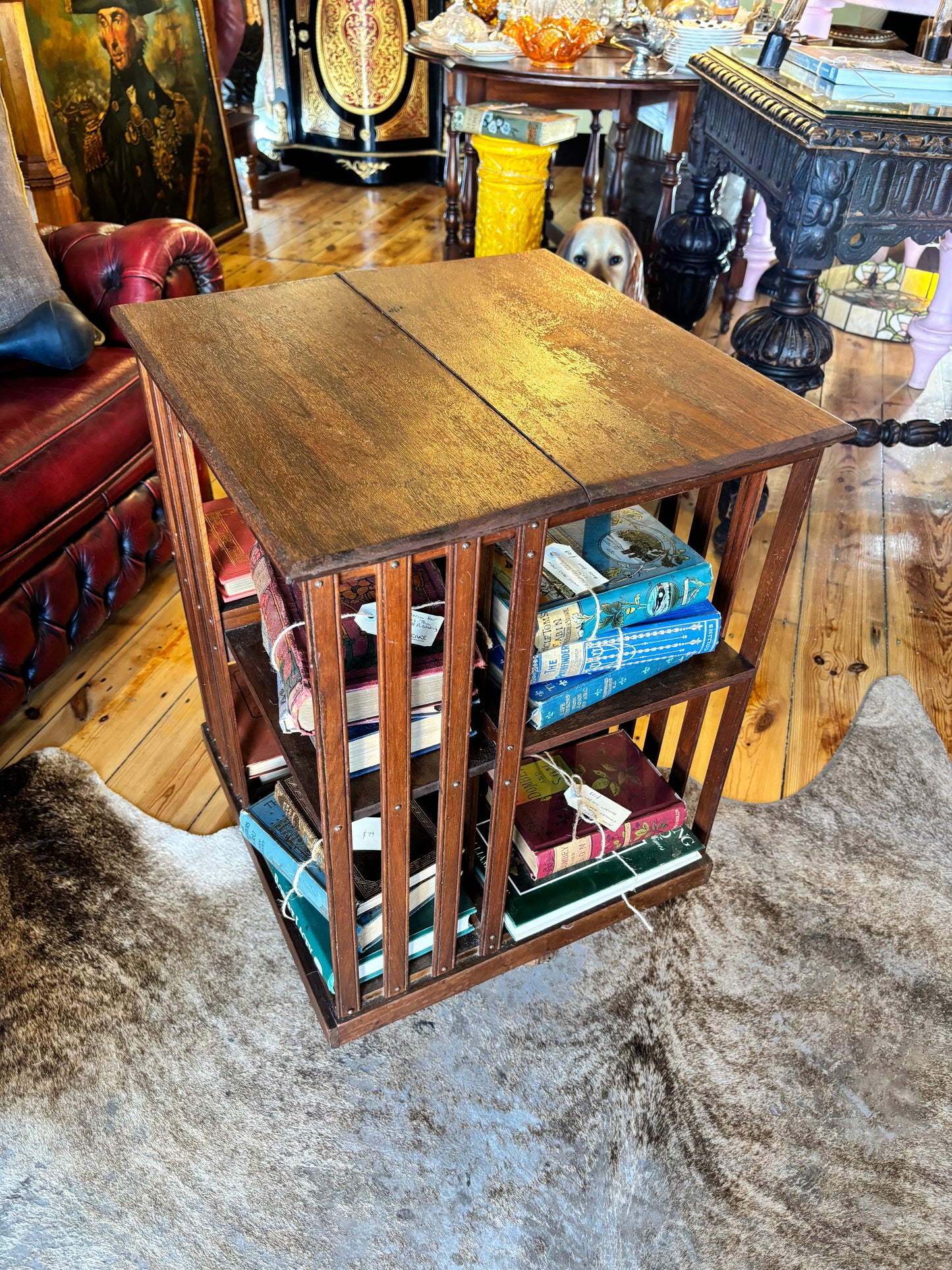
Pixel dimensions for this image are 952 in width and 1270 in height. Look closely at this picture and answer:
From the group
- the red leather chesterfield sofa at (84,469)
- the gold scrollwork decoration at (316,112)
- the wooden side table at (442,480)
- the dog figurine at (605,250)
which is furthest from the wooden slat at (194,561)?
the gold scrollwork decoration at (316,112)

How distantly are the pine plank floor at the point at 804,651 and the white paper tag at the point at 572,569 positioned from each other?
69cm

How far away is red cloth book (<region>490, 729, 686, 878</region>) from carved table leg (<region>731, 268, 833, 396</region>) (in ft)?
3.03

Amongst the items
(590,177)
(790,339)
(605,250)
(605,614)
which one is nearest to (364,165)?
(590,177)

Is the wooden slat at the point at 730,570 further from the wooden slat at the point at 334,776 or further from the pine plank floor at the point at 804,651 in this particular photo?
the wooden slat at the point at 334,776

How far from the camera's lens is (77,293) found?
194 centimetres

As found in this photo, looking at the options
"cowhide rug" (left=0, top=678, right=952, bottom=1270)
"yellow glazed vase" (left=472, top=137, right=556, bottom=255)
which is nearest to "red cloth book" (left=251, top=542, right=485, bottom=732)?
"cowhide rug" (left=0, top=678, right=952, bottom=1270)

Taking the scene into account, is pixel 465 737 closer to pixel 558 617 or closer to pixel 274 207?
pixel 558 617

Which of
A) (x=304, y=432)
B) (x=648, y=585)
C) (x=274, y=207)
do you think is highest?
(x=304, y=432)

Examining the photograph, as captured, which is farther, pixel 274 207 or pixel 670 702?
pixel 274 207

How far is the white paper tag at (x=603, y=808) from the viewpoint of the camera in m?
1.23

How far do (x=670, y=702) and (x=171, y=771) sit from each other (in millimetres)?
908

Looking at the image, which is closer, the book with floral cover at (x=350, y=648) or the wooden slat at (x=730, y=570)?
the book with floral cover at (x=350, y=648)

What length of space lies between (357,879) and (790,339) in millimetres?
1363

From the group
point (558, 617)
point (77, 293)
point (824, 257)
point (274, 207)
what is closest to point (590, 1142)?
point (558, 617)
